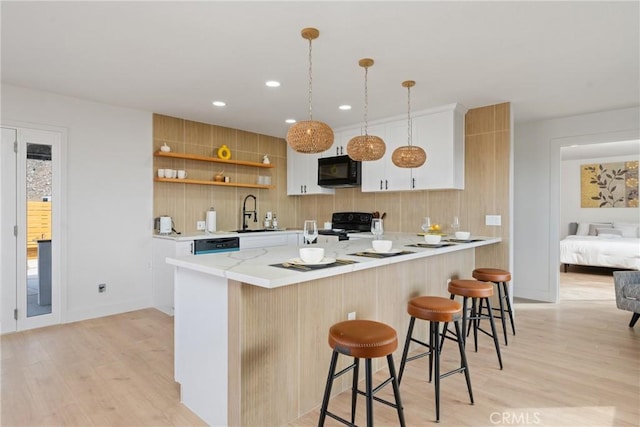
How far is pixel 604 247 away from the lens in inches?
245

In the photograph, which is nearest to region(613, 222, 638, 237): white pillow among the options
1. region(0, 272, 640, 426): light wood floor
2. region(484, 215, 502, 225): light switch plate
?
region(0, 272, 640, 426): light wood floor

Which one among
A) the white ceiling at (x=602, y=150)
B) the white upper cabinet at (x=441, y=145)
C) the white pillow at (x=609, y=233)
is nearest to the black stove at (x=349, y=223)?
the white upper cabinet at (x=441, y=145)

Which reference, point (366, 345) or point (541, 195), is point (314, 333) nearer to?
point (366, 345)

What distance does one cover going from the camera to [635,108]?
13.5 ft

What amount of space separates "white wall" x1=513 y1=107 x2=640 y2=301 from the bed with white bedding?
239 centimetres

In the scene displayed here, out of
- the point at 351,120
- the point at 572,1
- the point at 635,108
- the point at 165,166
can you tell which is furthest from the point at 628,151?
the point at 165,166

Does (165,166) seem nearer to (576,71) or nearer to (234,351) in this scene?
(234,351)

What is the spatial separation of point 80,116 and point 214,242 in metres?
1.96

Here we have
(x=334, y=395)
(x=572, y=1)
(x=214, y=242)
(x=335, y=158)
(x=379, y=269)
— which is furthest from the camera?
(x=335, y=158)

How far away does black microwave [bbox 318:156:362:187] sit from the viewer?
499 cm

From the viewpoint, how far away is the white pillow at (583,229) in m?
7.58

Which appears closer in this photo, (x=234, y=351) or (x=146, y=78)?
(x=234, y=351)

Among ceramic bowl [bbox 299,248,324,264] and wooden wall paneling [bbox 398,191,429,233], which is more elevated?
wooden wall paneling [bbox 398,191,429,233]

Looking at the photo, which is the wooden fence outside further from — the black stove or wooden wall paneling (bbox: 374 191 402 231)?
wooden wall paneling (bbox: 374 191 402 231)
